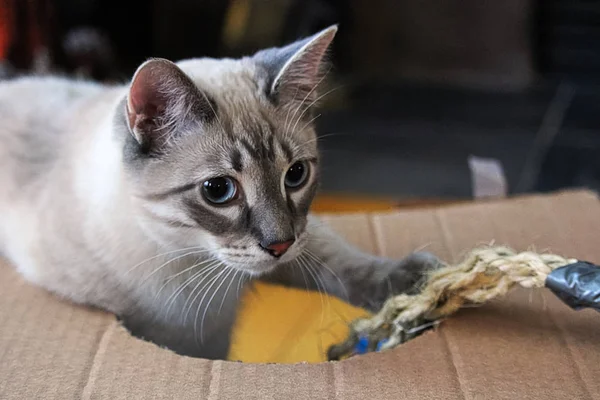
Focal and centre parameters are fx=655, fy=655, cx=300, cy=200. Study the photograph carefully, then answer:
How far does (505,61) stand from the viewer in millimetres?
3107

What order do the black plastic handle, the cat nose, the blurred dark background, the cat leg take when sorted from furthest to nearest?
the blurred dark background
the cat leg
the cat nose
the black plastic handle

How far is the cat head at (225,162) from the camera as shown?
962mm

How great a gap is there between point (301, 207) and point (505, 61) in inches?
93.1

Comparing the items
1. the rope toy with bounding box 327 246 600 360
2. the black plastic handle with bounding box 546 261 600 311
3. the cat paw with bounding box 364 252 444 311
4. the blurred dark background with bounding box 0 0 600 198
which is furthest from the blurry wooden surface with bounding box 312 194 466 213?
the black plastic handle with bounding box 546 261 600 311

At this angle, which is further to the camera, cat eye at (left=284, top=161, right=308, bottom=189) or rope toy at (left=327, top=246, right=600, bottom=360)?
cat eye at (left=284, top=161, right=308, bottom=189)

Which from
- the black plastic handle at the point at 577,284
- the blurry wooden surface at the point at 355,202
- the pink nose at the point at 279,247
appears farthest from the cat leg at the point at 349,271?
the blurry wooden surface at the point at 355,202

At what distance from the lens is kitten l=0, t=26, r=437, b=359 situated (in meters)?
0.97

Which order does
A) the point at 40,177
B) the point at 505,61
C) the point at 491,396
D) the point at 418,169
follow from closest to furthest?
the point at 491,396 < the point at 40,177 < the point at 418,169 < the point at 505,61

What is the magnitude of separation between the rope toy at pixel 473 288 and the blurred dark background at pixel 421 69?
4.90 ft

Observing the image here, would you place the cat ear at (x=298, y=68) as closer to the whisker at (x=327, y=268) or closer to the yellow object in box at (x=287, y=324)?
the whisker at (x=327, y=268)

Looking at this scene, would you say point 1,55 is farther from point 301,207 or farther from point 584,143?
point 584,143

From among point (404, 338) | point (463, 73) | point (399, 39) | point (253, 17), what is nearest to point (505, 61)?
point (463, 73)

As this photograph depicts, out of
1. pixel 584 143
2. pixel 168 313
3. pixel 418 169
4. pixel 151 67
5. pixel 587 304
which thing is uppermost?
pixel 151 67

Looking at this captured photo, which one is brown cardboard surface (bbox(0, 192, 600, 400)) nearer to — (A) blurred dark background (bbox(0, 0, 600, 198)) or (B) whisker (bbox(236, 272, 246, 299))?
(B) whisker (bbox(236, 272, 246, 299))
